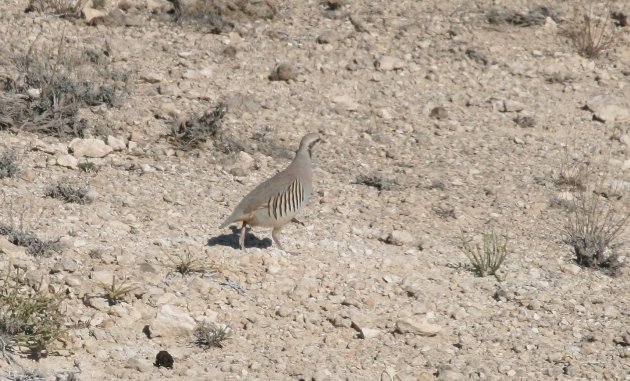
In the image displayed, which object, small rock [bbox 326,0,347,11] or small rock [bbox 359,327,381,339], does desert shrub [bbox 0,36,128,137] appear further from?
small rock [bbox 359,327,381,339]

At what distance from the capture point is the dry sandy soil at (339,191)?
673 cm

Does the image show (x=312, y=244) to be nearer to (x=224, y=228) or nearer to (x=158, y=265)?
(x=224, y=228)

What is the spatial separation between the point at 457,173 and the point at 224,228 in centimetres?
248

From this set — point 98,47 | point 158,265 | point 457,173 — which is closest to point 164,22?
point 98,47

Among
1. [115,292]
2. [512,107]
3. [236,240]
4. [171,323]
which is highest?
[115,292]

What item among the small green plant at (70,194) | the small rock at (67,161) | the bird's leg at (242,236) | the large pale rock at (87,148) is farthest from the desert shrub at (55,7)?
the bird's leg at (242,236)

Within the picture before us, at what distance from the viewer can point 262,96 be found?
34.3 feet

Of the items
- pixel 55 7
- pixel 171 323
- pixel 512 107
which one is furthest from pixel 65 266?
pixel 512 107

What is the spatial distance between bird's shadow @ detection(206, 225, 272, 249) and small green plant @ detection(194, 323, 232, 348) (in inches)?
46.4

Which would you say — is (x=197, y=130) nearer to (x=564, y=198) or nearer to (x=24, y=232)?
(x=24, y=232)

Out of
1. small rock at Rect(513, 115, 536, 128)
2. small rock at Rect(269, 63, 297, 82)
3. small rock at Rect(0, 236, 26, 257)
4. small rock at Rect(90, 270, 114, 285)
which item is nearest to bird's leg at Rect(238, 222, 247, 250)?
small rock at Rect(90, 270, 114, 285)

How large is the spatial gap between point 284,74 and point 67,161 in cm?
277

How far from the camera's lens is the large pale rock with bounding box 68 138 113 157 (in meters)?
8.91

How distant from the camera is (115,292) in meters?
6.70
